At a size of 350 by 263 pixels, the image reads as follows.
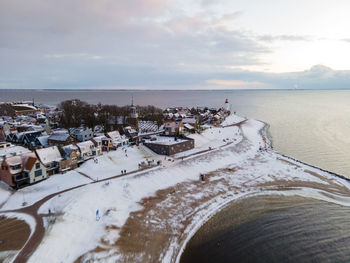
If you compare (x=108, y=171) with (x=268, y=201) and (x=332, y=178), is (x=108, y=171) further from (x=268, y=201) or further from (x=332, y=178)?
(x=332, y=178)

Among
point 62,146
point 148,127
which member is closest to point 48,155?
point 62,146

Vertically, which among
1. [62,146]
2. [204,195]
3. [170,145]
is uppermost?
[170,145]

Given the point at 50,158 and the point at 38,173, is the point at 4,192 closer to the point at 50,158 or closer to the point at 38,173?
the point at 38,173

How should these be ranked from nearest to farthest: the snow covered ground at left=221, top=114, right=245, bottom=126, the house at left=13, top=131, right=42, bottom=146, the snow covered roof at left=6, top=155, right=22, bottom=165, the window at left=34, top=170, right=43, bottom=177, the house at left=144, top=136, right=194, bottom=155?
the snow covered roof at left=6, top=155, right=22, bottom=165, the window at left=34, top=170, right=43, bottom=177, the house at left=144, top=136, right=194, bottom=155, the house at left=13, top=131, right=42, bottom=146, the snow covered ground at left=221, top=114, right=245, bottom=126

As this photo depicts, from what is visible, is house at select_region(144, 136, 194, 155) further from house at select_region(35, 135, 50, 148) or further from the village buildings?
house at select_region(35, 135, 50, 148)

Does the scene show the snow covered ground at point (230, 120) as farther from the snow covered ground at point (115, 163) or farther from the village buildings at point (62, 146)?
the snow covered ground at point (115, 163)

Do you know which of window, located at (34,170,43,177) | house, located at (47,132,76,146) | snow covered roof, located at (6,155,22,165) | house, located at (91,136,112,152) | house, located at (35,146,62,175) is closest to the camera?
snow covered roof, located at (6,155,22,165)

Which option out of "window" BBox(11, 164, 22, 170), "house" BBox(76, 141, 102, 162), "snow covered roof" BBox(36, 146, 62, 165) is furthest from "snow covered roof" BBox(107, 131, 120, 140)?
"window" BBox(11, 164, 22, 170)
